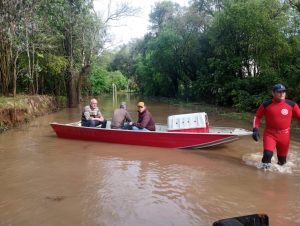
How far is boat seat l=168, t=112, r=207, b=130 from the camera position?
34.5 ft

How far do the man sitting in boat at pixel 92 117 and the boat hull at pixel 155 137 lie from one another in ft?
1.56

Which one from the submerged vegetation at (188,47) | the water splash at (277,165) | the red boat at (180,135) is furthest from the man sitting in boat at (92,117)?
the submerged vegetation at (188,47)

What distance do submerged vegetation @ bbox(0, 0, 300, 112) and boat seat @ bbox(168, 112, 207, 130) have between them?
8.72 m

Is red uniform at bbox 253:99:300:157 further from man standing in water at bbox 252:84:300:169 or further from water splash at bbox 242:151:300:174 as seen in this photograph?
water splash at bbox 242:151:300:174

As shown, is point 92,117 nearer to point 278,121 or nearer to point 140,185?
point 140,185

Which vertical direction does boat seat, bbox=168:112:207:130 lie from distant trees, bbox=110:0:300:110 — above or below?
below

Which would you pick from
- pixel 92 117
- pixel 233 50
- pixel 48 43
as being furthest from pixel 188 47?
pixel 92 117

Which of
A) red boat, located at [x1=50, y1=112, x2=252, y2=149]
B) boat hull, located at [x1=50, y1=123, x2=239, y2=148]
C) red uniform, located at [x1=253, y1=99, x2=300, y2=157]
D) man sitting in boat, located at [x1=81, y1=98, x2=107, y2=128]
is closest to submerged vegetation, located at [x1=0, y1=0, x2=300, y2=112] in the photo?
man sitting in boat, located at [x1=81, y1=98, x2=107, y2=128]

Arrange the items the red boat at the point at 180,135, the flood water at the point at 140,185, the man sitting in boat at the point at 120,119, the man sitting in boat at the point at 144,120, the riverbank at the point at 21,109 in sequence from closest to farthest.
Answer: the flood water at the point at 140,185
the red boat at the point at 180,135
the man sitting in boat at the point at 144,120
the man sitting in boat at the point at 120,119
the riverbank at the point at 21,109

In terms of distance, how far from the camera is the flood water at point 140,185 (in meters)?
5.57

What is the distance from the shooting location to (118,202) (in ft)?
20.2

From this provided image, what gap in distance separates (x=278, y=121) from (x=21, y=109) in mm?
11623

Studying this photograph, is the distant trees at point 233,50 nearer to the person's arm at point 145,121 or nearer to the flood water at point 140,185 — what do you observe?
the person's arm at point 145,121

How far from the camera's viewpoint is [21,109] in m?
15.8
